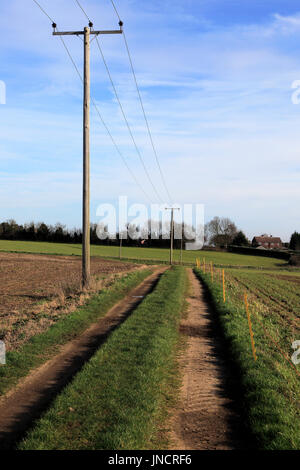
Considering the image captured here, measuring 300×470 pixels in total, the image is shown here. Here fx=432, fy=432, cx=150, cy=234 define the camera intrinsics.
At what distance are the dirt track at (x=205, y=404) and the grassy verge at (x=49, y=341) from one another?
3095mm

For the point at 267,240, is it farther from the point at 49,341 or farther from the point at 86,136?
the point at 49,341

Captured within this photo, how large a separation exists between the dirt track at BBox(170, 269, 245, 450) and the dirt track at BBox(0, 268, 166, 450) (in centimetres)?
212

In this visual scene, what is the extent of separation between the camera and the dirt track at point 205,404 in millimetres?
5719

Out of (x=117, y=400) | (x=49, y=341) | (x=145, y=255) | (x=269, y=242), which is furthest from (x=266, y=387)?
(x=269, y=242)

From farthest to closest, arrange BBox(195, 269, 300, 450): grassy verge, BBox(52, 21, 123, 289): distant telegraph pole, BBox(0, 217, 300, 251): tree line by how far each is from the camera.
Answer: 1. BBox(0, 217, 300, 251): tree line
2. BBox(52, 21, 123, 289): distant telegraph pole
3. BBox(195, 269, 300, 450): grassy verge

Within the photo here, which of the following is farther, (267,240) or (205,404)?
(267,240)

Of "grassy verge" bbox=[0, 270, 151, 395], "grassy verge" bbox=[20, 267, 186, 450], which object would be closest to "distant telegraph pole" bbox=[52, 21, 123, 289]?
"grassy verge" bbox=[0, 270, 151, 395]

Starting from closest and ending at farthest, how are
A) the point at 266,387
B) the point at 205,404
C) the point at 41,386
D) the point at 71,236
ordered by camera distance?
the point at 205,404 → the point at 266,387 → the point at 41,386 → the point at 71,236

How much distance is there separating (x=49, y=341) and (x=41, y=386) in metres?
3.16

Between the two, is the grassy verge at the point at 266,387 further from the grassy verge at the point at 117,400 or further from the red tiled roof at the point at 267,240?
the red tiled roof at the point at 267,240

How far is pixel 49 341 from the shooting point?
10.8 meters

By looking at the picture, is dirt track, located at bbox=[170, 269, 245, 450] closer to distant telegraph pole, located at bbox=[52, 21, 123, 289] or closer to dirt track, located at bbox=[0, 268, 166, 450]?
dirt track, located at bbox=[0, 268, 166, 450]

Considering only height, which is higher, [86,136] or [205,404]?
[86,136]

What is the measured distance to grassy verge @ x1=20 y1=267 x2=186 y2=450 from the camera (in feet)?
18.0
